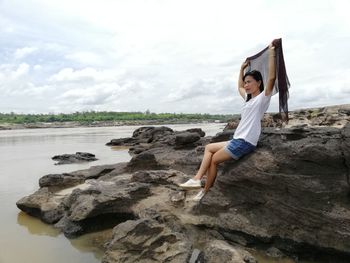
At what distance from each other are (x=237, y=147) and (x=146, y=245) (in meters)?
2.26

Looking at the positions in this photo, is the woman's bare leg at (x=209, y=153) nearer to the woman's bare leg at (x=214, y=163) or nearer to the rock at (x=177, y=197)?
the woman's bare leg at (x=214, y=163)

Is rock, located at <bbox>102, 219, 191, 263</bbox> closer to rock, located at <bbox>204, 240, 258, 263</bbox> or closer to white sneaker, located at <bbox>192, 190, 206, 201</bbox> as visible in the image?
rock, located at <bbox>204, 240, 258, 263</bbox>

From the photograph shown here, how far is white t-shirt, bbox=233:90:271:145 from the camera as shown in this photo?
645 centimetres

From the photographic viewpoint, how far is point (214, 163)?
6.95 metres

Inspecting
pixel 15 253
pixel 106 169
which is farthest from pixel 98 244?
pixel 106 169

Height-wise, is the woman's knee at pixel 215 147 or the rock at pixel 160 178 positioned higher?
the woman's knee at pixel 215 147

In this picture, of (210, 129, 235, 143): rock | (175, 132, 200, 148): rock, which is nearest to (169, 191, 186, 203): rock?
(210, 129, 235, 143): rock

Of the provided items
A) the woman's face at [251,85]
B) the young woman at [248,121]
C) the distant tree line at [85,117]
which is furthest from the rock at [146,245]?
the distant tree line at [85,117]

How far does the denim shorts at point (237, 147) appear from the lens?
6.68 m

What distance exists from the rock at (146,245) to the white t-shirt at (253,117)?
2.02 m

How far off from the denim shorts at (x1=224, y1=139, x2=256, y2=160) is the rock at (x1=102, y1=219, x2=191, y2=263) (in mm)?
1699

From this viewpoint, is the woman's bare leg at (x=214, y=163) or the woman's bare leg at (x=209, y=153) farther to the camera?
the woman's bare leg at (x=209, y=153)

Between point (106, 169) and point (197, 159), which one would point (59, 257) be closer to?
point (197, 159)

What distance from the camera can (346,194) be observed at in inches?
229
